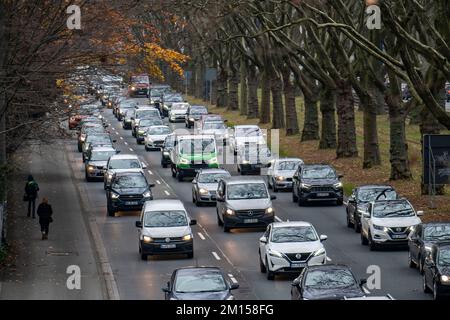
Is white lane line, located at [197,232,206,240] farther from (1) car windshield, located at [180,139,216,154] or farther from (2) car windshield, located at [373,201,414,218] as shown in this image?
(1) car windshield, located at [180,139,216,154]

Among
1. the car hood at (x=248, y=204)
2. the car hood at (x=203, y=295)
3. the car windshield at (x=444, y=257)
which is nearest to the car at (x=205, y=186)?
the car hood at (x=248, y=204)

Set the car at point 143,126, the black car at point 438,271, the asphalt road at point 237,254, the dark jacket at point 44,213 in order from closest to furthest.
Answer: the black car at point 438,271 → the asphalt road at point 237,254 → the dark jacket at point 44,213 → the car at point 143,126

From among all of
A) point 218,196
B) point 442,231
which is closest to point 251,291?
point 442,231

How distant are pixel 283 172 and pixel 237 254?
16.3m

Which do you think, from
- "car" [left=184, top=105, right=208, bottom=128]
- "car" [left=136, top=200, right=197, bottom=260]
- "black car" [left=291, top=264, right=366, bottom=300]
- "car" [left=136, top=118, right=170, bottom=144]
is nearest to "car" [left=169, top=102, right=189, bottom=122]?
"car" [left=184, top=105, right=208, bottom=128]

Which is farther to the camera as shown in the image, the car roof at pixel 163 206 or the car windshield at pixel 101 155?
the car windshield at pixel 101 155

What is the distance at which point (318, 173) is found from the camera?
49.0 m

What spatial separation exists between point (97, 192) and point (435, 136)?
18.1m

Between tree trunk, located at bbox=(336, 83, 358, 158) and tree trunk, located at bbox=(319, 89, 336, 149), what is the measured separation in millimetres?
3468

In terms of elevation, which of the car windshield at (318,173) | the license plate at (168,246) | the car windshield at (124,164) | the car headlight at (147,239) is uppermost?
the car windshield at (124,164)

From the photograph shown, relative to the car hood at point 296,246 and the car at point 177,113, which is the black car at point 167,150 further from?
the car hood at point 296,246

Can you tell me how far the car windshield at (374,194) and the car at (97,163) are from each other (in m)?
19.8

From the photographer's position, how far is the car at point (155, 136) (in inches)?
2889

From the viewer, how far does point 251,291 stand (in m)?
31.6
